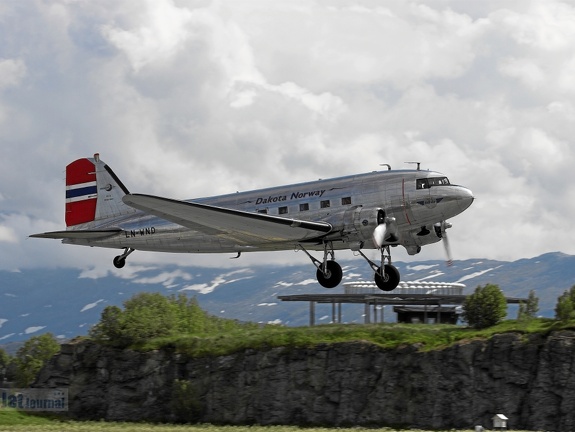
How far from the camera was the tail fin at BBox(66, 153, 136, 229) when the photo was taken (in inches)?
1716

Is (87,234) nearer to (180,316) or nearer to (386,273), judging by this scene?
(386,273)

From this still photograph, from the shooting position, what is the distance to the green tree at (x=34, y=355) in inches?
5443

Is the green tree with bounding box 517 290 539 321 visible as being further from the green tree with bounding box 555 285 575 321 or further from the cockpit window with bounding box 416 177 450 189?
the cockpit window with bounding box 416 177 450 189

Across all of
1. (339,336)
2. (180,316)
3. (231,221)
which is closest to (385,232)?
(231,221)

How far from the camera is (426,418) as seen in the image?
76.9m

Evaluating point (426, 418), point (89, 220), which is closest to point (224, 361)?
point (426, 418)

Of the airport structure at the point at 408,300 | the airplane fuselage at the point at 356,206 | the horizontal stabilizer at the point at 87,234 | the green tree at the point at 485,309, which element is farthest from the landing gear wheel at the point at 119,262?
the airport structure at the point at 408,300

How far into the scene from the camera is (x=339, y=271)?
3803 centimetres

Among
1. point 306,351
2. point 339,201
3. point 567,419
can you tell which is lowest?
point 567,419

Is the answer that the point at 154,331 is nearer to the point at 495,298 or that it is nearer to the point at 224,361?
the point at 224,361

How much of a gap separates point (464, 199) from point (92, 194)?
17.3m

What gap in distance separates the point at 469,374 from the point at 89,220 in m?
43.5

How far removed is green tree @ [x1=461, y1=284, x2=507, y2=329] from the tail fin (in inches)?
1841

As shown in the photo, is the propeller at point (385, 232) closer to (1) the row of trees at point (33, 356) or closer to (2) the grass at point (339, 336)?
(2) the grass at point (339, 336)
